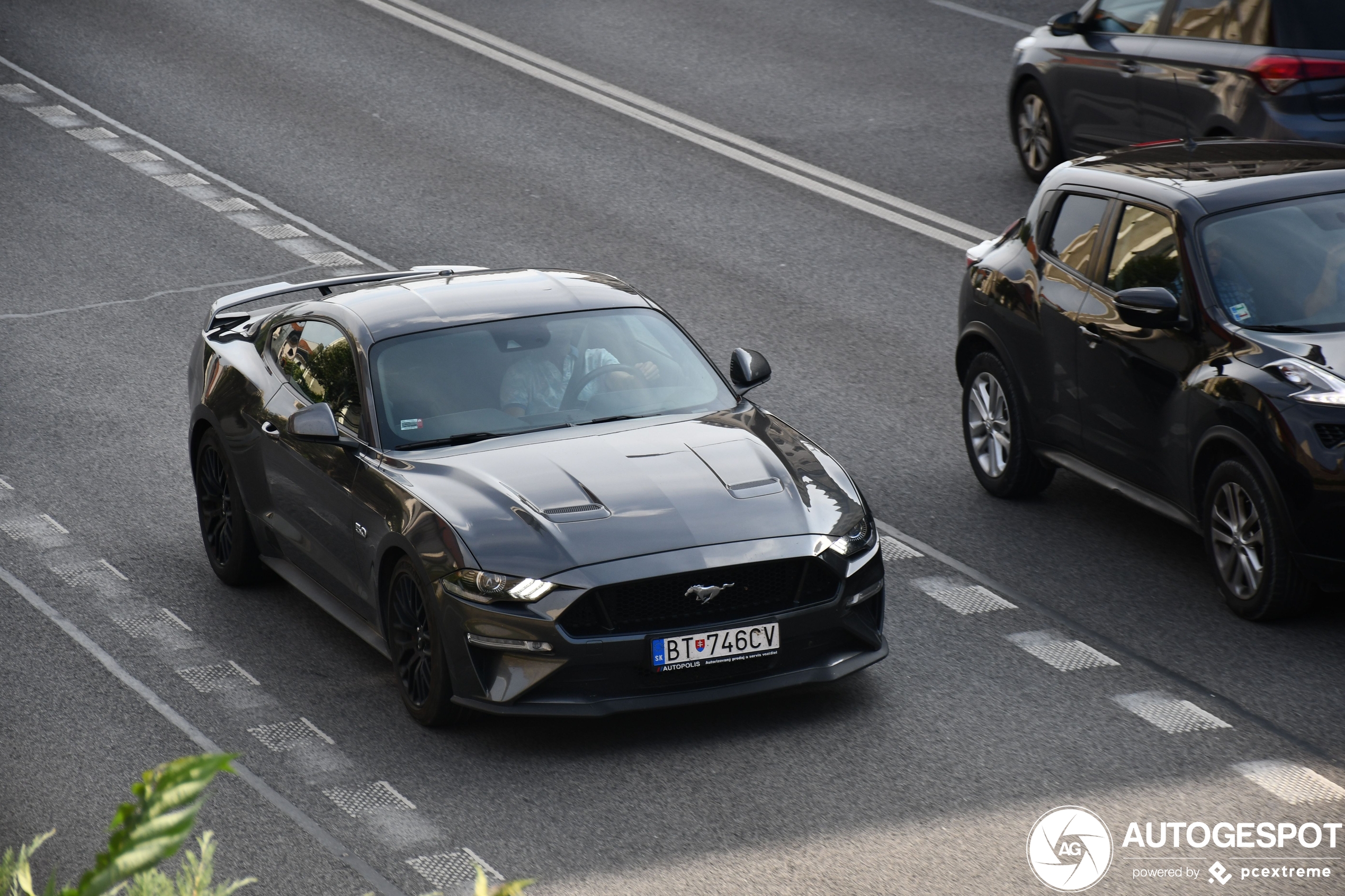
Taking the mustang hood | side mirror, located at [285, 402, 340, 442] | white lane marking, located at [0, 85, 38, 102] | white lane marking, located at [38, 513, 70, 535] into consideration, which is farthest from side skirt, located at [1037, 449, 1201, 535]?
white lane marking, located at [0, 85, 38, 102]

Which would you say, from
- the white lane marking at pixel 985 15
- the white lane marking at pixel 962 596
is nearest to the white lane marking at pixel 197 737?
the white lane marking at pixel 962 596

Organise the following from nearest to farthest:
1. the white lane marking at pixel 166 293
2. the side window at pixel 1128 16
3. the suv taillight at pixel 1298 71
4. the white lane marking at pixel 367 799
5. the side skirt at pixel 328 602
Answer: the white lane marking at pixel 367 799
the side skirt at pixel 328 602
the suv taillight at pixel 1298 71
the white lane marking at pixel 166 293
the side window at pixel 1128 16

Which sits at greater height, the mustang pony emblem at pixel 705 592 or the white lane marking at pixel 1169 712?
the mustang pony emblem at pixel 705 592

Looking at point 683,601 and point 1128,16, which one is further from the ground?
point 1128,16

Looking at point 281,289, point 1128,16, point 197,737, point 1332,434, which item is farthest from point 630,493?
point 1128,16

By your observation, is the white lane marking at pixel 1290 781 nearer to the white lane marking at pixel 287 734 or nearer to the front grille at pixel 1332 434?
the front grille at pixel 1332 434

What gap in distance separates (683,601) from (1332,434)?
2.83 metres

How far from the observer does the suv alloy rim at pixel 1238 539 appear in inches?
307

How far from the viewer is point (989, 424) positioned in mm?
9906

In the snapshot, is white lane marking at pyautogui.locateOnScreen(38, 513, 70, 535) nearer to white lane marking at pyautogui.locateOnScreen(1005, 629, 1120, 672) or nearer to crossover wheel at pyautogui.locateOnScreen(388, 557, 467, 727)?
crossover wheel at pyautogui.locateOnScreen(388, 557, 467, 727)

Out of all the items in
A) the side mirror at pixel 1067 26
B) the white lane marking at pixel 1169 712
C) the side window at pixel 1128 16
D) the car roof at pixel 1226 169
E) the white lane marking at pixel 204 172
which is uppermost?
the car roof at pixel 1226 169

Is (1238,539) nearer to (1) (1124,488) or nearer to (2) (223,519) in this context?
(1) (1124,488)

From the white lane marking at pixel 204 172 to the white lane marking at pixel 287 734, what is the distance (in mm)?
7537

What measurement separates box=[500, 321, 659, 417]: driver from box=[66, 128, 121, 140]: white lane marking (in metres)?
11.4
